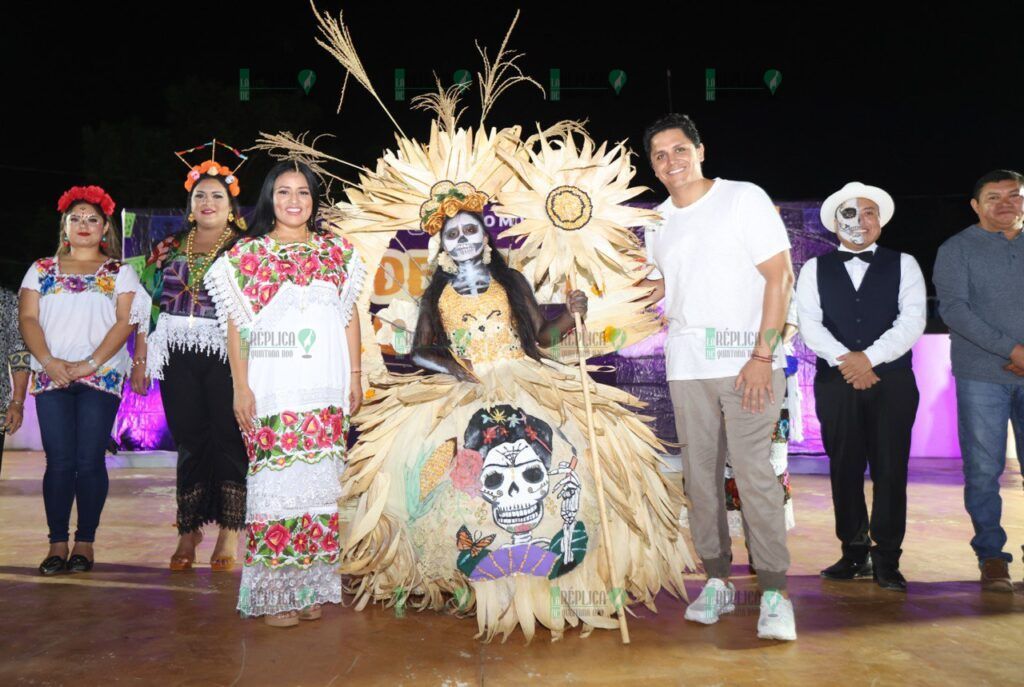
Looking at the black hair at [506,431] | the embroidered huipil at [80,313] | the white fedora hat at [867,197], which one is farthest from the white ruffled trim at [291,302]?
the white fedora hat at [867,197]

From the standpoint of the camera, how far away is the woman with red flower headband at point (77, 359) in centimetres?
453

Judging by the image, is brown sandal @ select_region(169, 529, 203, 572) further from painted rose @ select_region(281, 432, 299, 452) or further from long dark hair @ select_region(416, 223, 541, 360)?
long dark hair @ select_region(416, 223, 541, 360)

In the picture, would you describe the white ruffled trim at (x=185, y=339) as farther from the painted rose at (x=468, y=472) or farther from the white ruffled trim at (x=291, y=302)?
the painted rose at (x=468, y=472)

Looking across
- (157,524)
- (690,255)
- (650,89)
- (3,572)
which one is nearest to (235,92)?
(650,89)

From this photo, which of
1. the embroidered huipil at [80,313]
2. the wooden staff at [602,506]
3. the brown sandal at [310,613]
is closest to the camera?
the wooden staff at [602,506]

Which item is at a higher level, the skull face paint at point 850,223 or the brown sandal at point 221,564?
the skull face paint at point 850,223

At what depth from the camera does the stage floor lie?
2893 mm

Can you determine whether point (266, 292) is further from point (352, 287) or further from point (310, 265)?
point (352, 287)

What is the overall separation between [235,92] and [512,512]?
599 inches

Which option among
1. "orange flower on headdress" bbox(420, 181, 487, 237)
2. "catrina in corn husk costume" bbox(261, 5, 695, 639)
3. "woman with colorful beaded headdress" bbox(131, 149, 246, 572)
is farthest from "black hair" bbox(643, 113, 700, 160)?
"woman with colorful beaded headdress" bbox(131, 149, 246, 572)

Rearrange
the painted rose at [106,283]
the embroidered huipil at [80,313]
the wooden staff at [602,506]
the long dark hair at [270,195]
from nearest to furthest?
the wooden staff at [602,506], the long dark hair at [270,195], the embroidered huipil at [80,313], the painted rose at [106,283]

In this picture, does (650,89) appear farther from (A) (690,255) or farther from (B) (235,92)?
(A) (690,255)

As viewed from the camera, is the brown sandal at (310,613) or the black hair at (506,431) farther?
the brown sandal at (310,613)

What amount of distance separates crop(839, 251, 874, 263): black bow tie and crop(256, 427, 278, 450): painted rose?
2.67m
